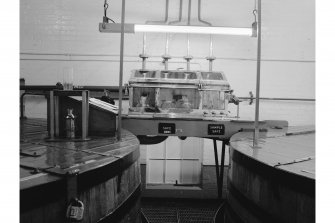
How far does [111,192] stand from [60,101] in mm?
1251

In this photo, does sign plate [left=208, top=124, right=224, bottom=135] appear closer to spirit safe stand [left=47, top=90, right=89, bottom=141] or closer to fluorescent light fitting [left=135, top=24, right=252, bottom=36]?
fluorescent light fitting [left=135, top=24, right=252, bottom=36]

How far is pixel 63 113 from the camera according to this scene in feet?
8.29

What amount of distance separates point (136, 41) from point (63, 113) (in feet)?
10.6

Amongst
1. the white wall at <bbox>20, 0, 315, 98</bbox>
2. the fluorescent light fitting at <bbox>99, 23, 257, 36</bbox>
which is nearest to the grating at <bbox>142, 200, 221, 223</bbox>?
the white wall at <bbox>20, 0, 315, 98</bbox>

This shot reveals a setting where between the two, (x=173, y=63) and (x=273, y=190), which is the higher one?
(x=173, y=63)

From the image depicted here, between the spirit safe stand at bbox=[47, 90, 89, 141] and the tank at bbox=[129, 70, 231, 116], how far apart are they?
137 centimetres

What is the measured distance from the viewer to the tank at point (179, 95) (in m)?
3.89

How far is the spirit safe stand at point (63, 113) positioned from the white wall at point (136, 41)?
2940 mm

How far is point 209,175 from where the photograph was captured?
202 inches

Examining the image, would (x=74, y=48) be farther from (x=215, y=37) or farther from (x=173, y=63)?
(x=215, y=37)

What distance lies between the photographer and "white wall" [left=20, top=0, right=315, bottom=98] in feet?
17.8

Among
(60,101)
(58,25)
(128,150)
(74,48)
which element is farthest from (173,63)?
(128,150)

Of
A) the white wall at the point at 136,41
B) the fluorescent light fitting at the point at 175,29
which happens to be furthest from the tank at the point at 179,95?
the white wall at the point at 136,41

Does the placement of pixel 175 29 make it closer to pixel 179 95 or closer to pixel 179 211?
pixel 179 95
